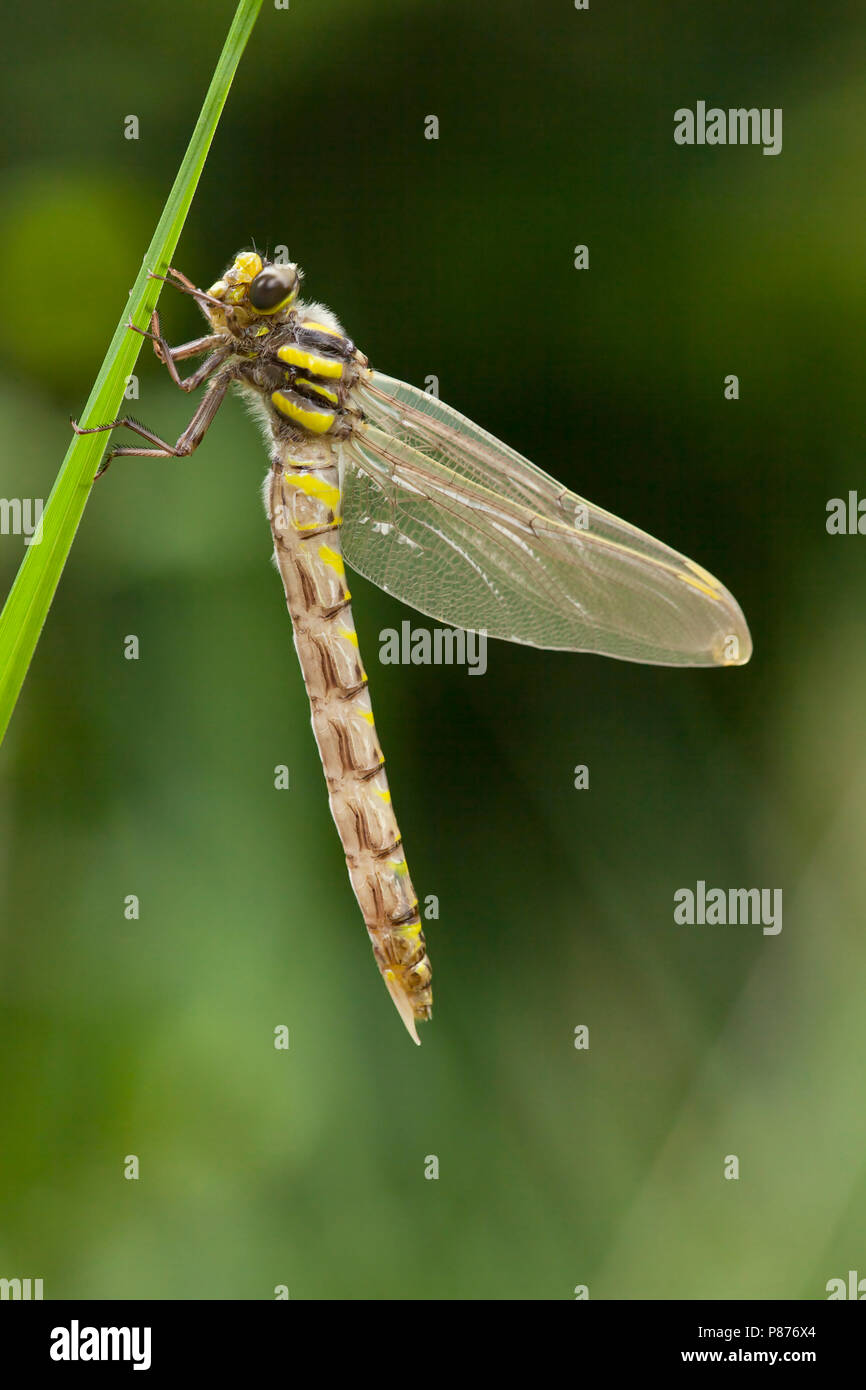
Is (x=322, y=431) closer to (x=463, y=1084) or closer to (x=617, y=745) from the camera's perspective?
(x=617, y=745)

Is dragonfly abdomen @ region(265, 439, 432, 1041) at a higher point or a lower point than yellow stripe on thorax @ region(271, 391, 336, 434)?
lower

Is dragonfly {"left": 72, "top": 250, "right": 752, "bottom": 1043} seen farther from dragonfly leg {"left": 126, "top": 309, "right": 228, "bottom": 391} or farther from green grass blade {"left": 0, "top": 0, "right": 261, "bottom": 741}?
green grass blade {"left": 0, "top": 0, "right": 261, "bottom": 741}

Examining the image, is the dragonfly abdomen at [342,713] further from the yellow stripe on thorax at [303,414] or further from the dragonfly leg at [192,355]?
the dragonfly leg at [192,355]

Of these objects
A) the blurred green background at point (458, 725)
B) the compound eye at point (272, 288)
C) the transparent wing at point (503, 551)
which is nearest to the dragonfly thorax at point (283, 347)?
the compound eye at point (272, 288)

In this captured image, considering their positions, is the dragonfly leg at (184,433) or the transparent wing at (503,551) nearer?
the dragonfly leg at (184,433)

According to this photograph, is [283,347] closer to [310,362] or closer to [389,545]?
[310,362]

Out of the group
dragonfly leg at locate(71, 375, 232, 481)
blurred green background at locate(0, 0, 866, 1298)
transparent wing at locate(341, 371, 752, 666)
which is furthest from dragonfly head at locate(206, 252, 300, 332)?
blurred green background at locate(0, 0, 866, 1298)

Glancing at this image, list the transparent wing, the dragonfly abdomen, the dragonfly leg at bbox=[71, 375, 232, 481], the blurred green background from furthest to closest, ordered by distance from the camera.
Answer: the blurred green background < the transparent wing < the dragonfly abdomen < the dragonfly leg at bbox=[71, 375, 232, 481]

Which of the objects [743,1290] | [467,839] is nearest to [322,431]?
[467,839]
